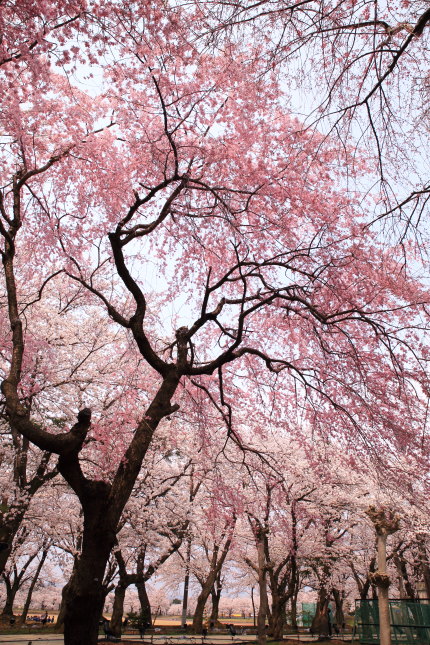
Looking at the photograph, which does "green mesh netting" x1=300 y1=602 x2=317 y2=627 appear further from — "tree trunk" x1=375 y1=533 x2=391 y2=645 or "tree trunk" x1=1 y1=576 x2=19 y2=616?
"tree trunk" x1=375 y1=533 x2=391 y2=645

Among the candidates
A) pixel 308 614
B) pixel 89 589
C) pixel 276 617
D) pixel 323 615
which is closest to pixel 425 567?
pixel 323 615

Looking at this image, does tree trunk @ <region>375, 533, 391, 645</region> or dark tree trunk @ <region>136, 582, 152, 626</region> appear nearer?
tree trunk @ <region>375, 533, 391, 645</region>

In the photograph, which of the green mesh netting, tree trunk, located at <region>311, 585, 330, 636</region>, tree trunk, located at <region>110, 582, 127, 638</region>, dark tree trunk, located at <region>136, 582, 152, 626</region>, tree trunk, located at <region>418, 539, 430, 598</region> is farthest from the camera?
the green mesh netting

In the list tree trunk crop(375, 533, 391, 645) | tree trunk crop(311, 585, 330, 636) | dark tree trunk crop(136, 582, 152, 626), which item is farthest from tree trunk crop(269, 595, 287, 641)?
tree trunk crop(375, 533, 391, 645)

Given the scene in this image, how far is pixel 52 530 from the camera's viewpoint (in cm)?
1381

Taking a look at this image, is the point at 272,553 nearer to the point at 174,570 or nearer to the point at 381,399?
the point at 174,570

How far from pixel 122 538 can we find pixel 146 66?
15.3m

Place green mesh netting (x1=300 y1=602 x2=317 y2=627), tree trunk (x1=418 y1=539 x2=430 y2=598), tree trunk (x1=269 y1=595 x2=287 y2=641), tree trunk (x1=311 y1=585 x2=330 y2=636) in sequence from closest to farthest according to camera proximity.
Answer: tree trunk (x1=269 y1=595 x2=287 y2=641), tree trunk (x1=418 y1=539 x2=430 y2=598), tree trunk (x1=311 y1=585 x2=330 y2=636), green mesh netting (x1=300 y1=602 x2=317 y2=627)

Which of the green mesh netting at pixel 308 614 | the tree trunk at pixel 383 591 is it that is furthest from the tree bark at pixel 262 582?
the green mesh netting at pixel 308 614

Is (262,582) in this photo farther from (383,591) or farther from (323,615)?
(323,615)

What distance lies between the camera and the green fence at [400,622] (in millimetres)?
13086

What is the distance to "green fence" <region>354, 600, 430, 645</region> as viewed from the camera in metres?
13.1

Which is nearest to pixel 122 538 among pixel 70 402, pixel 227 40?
pixel 70 402

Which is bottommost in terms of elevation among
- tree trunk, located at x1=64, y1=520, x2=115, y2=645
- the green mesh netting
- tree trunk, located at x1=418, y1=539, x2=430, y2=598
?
the green mesh netting
